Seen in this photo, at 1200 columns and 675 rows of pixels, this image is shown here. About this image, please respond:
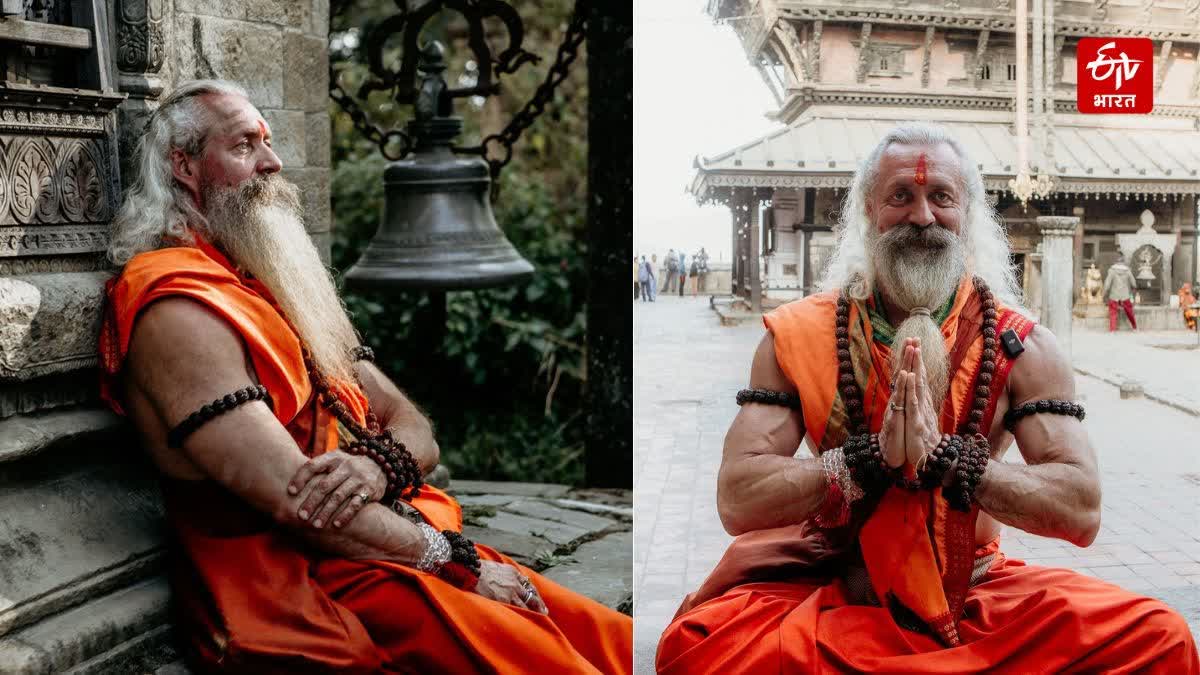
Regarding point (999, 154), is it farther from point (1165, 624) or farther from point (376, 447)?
point (376, 447)

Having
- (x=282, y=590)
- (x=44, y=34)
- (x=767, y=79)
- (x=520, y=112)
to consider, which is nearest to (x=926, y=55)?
(x=767, y=79)

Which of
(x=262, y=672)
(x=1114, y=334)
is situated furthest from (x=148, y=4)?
(x=1114, y=334)

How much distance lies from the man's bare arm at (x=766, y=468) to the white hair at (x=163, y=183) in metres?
1.30

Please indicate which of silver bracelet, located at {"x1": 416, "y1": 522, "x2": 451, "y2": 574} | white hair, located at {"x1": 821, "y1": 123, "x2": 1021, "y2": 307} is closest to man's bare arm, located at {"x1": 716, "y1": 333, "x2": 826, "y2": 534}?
white hair, located at {"x1": 821, "y1": 123, "x2": 1021, "y2": 307}

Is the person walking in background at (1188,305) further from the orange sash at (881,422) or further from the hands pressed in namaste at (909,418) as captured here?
the hands pressed in namaste at (909,418)

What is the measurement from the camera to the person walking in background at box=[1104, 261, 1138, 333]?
2.90m

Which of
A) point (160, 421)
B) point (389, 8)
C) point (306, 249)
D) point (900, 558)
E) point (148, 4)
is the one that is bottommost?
point (900, 558)

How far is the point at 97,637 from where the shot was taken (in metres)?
2.72

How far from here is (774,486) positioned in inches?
99.2

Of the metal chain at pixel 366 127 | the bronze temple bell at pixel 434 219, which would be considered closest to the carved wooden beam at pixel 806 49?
the bronze temple bell at pixel 434 219

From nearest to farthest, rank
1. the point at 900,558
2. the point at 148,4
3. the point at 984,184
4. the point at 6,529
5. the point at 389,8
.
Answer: the point at 900,558, the point at 6,529, the point at 984,184, the point at 148,4, the point at 389,8

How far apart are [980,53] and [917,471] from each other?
38.8 inches

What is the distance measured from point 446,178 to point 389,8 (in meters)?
5.91

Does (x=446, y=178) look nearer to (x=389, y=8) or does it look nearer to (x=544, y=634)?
(x=544, y=634)
